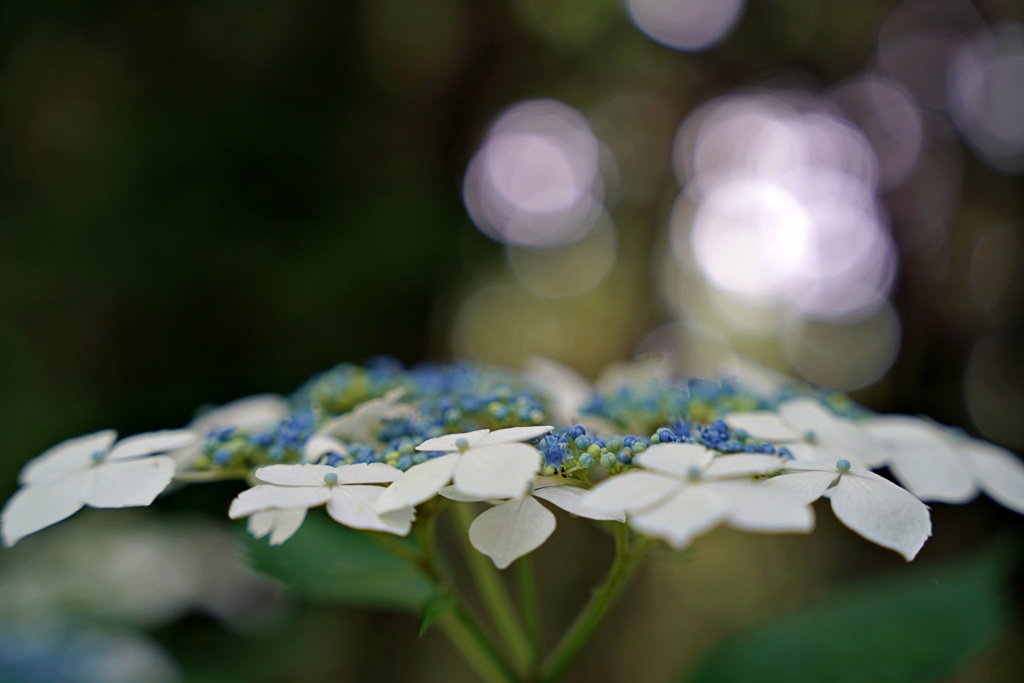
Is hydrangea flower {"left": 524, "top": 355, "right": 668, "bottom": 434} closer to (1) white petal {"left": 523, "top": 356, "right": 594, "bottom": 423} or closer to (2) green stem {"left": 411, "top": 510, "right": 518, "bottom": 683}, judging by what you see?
(1) white petal {"left": 523, "top": 356, "right": 594, "bottom": 423}

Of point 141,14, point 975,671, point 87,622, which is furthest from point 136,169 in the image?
point 975,671

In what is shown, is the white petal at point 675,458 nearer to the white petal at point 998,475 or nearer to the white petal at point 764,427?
the white petal at point 764,427

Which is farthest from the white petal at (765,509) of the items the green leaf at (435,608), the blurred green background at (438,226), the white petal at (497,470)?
the blurred green background at (438,226)

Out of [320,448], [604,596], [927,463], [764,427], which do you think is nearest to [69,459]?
[320,448]

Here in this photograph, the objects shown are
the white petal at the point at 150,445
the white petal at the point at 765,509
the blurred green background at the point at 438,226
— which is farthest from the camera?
the blurred green background at the point at 438,226

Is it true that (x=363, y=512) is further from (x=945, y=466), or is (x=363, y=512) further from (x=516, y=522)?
(x=945, y=466)

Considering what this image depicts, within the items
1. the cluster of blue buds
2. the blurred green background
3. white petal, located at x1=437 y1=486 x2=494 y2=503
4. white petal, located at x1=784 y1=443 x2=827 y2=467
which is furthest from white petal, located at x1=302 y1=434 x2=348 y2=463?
the blurred green background
